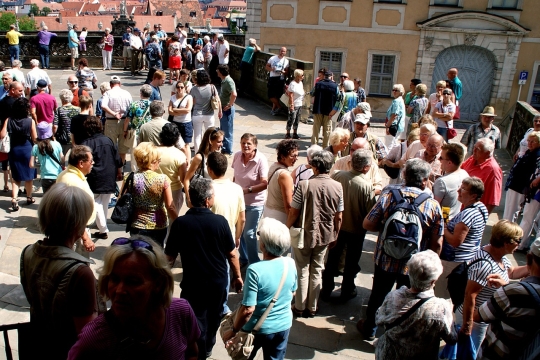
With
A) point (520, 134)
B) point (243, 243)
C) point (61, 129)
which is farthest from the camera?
point (520, 134)

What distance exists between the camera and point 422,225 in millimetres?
4516

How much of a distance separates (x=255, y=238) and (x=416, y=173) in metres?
2.22

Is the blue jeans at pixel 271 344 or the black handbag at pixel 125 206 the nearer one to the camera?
the blue jeans at pixel 271 344

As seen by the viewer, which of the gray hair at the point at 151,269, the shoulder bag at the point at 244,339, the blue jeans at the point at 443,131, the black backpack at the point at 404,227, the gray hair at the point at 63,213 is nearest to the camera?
the gray hair at the point at 151,269

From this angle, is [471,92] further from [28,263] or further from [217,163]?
[28,263]

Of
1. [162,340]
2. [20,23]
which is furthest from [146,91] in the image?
[20,23]

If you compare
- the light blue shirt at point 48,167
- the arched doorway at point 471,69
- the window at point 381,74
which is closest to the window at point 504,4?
the arched doorway at point 471,69

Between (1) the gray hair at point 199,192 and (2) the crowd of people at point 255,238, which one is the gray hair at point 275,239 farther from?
(1) the gray hair at point 199,192

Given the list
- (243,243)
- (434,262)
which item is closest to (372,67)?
(243,243)

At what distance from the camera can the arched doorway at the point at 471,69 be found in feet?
67.1

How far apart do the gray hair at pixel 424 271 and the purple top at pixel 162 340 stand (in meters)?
1.59

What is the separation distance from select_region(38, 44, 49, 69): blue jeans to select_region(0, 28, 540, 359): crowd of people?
1207cm

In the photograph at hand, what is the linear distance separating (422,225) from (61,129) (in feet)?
19.5

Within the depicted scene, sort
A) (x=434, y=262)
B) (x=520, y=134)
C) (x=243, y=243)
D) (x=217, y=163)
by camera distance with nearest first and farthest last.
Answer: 1. (x=434, y=262)
2. (x=217, y=163)
3. (x=243, y=243)
4. (x=520, y=134)
